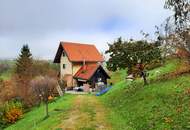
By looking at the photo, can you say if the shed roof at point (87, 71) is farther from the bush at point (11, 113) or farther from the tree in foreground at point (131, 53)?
the tree in foreground at point (131, 53)

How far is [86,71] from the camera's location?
209 ft

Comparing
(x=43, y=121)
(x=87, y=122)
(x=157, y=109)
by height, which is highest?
(x=157, y=109)

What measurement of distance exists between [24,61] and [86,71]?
22.7 metres

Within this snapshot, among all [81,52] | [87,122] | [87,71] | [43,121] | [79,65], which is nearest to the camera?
[87,122]

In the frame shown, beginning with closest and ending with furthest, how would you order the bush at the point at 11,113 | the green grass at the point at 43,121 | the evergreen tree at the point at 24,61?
the green grass at the point at 43,121
the bush at the point at 11,113
the evergreen tree at the point at 24,61

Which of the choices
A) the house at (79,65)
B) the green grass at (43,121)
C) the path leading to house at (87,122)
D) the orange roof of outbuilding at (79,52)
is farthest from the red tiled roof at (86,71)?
the path leading to house at (87,122)

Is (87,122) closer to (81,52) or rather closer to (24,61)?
(81,52)

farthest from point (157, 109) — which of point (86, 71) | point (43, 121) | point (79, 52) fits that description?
point (79, 52)

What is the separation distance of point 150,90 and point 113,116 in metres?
5.91

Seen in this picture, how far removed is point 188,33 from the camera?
24.6 meters

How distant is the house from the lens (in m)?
61.9

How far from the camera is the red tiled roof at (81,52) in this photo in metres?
65.3

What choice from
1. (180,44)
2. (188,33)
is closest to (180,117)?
(188,33)

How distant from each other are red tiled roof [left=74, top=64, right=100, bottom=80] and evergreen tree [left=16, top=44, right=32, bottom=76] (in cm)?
1683
